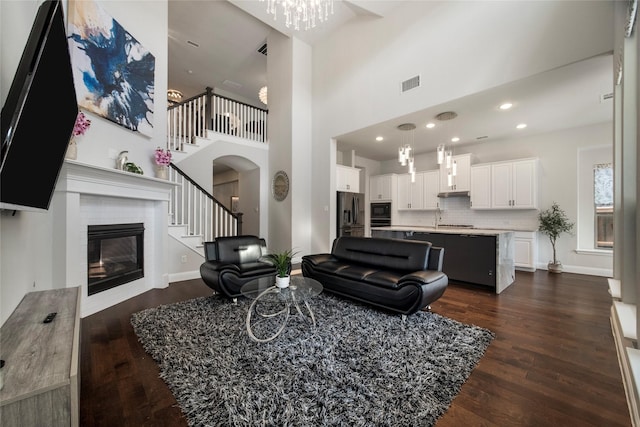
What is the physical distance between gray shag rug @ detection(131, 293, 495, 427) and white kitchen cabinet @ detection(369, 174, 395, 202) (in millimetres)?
4705

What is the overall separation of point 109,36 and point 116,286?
3075 millimetres

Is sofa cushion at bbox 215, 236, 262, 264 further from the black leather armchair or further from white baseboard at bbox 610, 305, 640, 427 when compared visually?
white baseboard at bbox 610, 305, 640, 427

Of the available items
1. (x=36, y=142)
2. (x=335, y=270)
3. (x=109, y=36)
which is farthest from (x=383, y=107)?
(x=36, y=142)

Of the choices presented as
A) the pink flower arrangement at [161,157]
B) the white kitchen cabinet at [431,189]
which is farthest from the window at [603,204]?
the pink flower arrangement at [161,157]

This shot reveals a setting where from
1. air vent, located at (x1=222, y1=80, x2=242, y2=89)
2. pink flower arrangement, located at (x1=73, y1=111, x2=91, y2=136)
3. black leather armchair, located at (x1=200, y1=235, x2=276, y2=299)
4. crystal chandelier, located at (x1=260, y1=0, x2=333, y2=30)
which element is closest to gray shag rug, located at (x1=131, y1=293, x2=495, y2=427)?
black leather armchair, located at (x1=200, y1=235, x2=276, y2=299)

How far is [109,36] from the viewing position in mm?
3010

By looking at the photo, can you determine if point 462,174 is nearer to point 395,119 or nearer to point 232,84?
point 395,119

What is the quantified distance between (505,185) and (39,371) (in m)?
6.88

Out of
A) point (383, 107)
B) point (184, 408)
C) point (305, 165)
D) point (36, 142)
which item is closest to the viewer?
point (36, 142)

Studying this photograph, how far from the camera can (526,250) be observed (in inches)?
204

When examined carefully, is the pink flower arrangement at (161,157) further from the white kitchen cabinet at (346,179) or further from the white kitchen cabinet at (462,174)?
the white kitchen cabinet at (462,174)

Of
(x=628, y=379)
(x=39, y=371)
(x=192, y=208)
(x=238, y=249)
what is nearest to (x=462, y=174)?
(x=628, y=379)

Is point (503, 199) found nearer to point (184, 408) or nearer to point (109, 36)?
point (184, 408)

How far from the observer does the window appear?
4.89 meters
